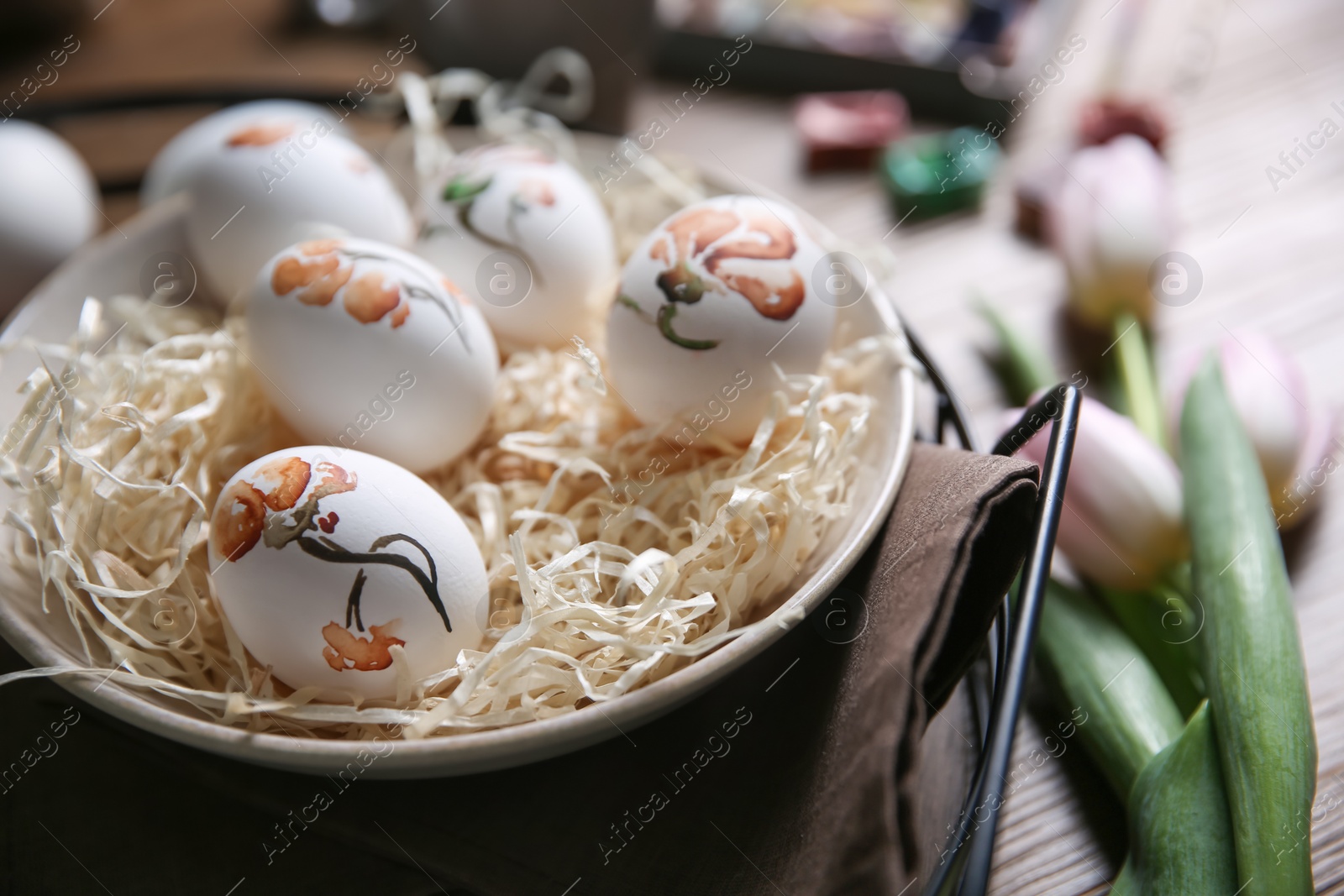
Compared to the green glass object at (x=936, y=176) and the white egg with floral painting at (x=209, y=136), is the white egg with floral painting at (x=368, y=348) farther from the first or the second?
the green glass object at (x=936, y=176)

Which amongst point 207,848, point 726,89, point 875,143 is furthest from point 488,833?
point 726,89

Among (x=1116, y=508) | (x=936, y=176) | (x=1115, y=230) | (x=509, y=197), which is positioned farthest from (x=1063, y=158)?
(x=509, y=197)

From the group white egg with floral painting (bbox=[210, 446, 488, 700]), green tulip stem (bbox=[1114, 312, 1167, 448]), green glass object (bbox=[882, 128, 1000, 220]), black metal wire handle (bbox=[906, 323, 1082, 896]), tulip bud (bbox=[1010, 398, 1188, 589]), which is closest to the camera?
black metal wire handle (bbox=[906, 323, 1082, 896])

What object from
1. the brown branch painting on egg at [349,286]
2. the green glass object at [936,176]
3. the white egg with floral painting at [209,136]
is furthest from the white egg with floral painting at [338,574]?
the green glass object at [936,176]

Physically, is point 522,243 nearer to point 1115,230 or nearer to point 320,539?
point 320,539

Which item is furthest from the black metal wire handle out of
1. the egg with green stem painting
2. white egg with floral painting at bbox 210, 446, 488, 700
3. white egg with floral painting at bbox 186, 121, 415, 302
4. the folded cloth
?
white egg with floral painting at bbox 186, 121, 415, 302

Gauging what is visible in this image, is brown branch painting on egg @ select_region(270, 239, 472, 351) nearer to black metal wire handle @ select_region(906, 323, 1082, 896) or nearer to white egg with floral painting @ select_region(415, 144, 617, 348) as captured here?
white egg with floral painting @ select_region(415, 144, 617, 348)
